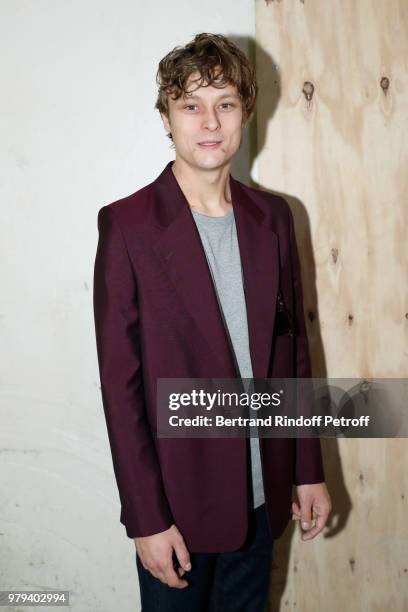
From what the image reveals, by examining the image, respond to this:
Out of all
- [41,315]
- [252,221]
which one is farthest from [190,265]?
[41,315]

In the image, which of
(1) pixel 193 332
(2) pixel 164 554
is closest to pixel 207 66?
(1) pixel 193 332

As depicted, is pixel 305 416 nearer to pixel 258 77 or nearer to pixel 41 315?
pixel 41 315

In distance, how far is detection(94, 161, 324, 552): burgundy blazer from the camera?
1334 mm

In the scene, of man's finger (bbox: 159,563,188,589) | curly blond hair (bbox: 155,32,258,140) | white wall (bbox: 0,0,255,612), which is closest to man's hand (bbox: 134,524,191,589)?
man's finger (bbox: 159,563,188,589)

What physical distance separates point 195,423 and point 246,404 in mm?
141

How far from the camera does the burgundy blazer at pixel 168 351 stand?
133 cm

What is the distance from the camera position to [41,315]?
1.98 m

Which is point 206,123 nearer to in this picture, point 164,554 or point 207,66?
point 207,66

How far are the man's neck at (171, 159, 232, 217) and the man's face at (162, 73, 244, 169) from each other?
0.04 m

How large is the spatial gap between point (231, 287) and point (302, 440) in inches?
20.1

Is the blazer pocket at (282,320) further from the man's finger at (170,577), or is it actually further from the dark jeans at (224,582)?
the man's finger at (170,577)

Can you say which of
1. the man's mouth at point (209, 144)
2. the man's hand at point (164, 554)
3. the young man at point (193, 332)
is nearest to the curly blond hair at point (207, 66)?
the young man at point (193, 332)

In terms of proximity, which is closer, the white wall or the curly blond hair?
the curly blond hair

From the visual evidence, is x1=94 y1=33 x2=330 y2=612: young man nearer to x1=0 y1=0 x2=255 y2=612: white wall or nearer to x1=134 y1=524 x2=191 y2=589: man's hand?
x1=134 y1=524 x2=191 y2=589: man's hand
